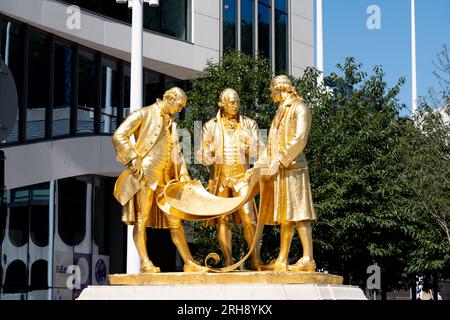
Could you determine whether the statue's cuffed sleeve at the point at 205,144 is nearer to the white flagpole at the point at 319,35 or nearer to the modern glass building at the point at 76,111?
the modern glass building at the point at 76,111

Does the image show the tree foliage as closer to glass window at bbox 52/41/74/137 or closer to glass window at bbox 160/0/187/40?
glass window at bbox 52/41/74/137

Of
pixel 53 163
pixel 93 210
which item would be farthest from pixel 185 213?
pixel 93 210

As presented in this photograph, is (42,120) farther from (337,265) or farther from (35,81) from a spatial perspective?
(337,265)

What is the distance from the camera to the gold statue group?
14.3 meters

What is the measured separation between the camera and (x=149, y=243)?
33.7 metres

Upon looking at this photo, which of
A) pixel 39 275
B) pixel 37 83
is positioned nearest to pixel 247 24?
pixel 37 83

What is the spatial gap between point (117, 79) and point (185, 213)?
1809cm

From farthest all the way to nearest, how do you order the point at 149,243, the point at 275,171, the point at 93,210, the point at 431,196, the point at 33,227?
the point at 149,243 < the point at 93,210 < the point at 33,227 < the point at 431,196 < the point at 275,171

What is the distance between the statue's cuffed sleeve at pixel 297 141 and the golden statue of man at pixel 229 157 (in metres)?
0.91

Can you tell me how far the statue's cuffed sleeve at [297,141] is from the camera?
14180 mm

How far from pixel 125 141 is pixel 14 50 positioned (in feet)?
44.6

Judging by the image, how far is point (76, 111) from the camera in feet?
99.0

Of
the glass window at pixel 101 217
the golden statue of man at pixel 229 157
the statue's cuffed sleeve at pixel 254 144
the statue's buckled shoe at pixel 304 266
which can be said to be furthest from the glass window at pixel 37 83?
the statue's buckled shoe at pixel 304 266

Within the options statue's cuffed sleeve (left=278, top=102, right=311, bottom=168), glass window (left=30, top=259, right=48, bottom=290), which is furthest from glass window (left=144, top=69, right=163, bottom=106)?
statue's cuffed sleeve (left=278, top=102, right=311, bottom=168)
